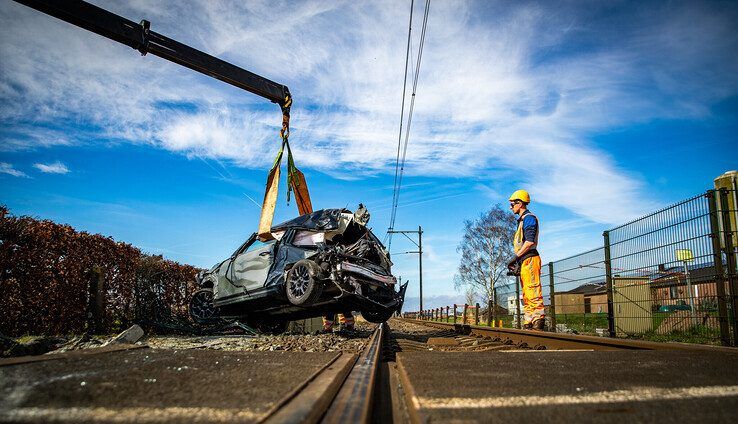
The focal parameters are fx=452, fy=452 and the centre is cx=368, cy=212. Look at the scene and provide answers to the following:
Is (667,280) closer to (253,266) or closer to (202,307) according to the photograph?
(253,266)

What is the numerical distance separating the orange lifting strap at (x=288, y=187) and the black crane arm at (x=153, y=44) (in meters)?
0.63

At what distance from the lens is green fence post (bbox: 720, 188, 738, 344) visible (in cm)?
484

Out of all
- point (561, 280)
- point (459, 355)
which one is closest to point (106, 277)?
point (459, 355)

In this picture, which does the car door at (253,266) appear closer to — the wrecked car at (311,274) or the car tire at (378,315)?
the wrecked car at (311,274)

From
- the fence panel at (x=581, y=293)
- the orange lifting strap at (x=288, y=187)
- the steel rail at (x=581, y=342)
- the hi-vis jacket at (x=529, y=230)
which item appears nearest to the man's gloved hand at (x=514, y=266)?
the hi-vis jacket at (x=529, y=230)

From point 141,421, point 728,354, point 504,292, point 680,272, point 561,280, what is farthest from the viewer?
point 504,292

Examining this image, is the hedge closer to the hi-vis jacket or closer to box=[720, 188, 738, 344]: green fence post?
the hi-vis jacket

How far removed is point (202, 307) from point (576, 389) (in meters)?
8.68

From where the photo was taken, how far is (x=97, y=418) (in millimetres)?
1487

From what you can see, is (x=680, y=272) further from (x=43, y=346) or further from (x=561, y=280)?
(x=43, y=346)

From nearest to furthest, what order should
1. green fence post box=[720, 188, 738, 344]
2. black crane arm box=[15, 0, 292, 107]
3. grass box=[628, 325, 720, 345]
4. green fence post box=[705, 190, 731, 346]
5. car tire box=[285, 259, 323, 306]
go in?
green fence post box=[720, 188, 738, 344]
green fence post box=[705, 190, 731, 346]
grass box=[628, 325, 720, 345]
car tire box=[285, 259, 323, 306]
black crane arm box=[15, 0, 292, 107]

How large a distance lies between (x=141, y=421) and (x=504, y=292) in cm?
1403

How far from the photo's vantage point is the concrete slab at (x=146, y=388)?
1529mm

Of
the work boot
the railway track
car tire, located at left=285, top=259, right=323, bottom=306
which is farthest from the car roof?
the railway track
